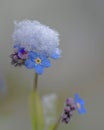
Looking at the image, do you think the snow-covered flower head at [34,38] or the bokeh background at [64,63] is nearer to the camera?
the snow-covered flower head at [34,38]

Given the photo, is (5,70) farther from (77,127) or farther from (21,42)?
(21,42)

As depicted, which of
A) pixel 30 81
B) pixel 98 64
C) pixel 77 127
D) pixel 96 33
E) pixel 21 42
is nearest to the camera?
pixel 21 42

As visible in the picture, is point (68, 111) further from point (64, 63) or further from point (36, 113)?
point (64, 63)

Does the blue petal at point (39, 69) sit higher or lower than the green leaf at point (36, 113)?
higher

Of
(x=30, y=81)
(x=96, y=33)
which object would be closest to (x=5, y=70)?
(x=30, y=81)

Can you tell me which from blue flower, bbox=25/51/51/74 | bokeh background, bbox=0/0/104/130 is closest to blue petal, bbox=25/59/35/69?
blue flower, bbox=25/51/51/74

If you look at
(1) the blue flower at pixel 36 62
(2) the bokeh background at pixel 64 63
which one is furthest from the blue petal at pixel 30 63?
(2) the bokeh background at pixel 64 63

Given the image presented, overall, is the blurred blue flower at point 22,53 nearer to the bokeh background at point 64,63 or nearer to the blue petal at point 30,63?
the blue petal at point 30,63
